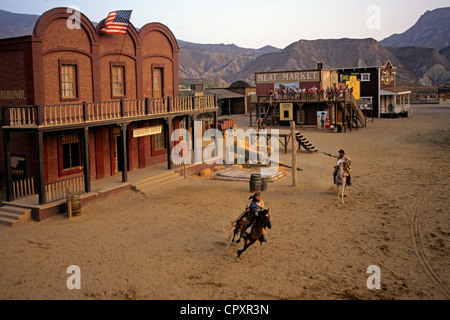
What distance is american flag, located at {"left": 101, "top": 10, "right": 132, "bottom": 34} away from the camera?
21438 millimetres

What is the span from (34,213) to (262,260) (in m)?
9.37

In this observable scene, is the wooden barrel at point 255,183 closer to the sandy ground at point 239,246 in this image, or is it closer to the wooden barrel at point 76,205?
the sandy ground at point 239,246

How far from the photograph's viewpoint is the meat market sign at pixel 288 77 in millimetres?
48781

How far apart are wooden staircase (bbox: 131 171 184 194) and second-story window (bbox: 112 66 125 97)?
191 inches

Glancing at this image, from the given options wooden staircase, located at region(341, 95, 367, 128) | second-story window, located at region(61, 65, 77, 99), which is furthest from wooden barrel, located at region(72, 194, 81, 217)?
wooden staircase, located at region(341, 95, 367, 128)

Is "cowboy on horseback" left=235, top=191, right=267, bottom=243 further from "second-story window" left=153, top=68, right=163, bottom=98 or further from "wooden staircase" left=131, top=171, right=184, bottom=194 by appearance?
"second-story window" left=153, top=68, right=163, bottom=98

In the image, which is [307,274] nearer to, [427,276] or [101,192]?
[427,276]

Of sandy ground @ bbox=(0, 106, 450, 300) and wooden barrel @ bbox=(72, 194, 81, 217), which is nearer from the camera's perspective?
sandy ground @ bbox=(0, 106, 450, 300)

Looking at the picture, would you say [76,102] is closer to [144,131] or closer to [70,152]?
[70,152]

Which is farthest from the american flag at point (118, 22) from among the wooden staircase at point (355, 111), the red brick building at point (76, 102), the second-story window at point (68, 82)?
the wooden staircase at point (355, 111)

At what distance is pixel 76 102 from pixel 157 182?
212 inches
